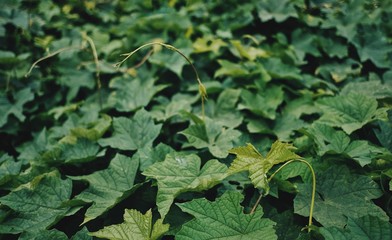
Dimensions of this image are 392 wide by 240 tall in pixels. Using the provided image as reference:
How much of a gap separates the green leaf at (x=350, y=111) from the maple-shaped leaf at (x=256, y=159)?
0.69 metres

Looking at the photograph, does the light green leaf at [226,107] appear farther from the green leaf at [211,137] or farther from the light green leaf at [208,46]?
the light green leaf at [208,46]

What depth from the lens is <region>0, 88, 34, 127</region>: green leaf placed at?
2.54m

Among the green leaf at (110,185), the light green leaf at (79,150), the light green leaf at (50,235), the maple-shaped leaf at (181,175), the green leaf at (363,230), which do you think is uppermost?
the green leaf at (363,230)

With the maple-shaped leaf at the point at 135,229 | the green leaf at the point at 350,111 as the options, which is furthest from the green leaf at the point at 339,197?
the maple-shaped leaf at the point at 135,229

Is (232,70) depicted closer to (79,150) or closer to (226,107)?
(226,107)

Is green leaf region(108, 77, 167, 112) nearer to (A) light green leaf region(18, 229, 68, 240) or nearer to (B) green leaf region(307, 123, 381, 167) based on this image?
(A) light green leaf region(18, 229, 68, 240)

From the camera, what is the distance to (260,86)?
8.10 feet

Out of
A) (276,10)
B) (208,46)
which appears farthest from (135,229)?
(276,10)

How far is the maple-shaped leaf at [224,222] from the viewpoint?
1.24 metres

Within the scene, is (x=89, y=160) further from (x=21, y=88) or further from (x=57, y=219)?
(x=21, y=88)

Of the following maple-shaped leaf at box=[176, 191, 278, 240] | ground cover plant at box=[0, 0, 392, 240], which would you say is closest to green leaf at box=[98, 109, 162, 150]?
ground cover plant at box=[0, 0, 392, 240]

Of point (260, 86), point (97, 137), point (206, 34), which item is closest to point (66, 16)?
point (206, 34)

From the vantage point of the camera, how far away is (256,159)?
1.33 meters

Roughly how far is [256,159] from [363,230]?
48 cm
